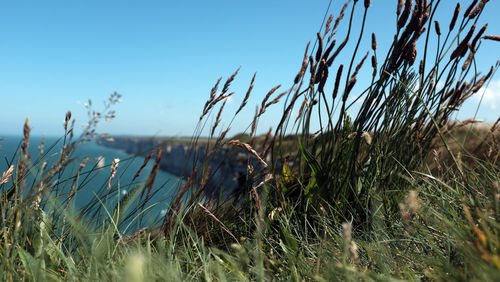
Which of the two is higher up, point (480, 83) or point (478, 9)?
point (478, 9)

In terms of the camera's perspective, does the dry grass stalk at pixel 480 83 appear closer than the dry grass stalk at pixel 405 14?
No

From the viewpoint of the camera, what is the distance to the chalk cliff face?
1.91m

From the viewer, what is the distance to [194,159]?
2014mm

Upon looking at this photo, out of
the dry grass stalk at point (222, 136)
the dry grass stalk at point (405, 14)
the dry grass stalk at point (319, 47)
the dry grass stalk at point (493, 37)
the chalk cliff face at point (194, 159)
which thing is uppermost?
the dry grass stalk at point (405, 14)

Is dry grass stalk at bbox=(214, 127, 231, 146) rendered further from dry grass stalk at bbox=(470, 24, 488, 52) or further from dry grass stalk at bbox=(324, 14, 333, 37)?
dry grass stalk at bbox=(470, 24, 488, 52)

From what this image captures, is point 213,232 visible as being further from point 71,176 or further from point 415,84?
Result: point 415,84

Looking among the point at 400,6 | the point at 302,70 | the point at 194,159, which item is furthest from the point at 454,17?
the point at 194,159

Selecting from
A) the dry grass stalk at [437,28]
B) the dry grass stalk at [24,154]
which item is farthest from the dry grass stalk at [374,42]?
the dry grass stalk at [24,154]

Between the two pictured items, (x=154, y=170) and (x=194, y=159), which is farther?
(x=194, y=159)

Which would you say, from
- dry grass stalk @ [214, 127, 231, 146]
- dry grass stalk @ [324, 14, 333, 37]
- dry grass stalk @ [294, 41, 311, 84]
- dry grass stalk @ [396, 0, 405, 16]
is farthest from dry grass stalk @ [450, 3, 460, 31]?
dry grass stalk @ [214, 127, 231, 146]

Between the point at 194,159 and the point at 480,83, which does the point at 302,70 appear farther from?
the point at 480,83

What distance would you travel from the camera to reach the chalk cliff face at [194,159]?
191 cm

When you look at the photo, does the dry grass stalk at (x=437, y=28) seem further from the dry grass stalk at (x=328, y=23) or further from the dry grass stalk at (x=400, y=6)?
the dry grass stalk at (x=328, y=23)

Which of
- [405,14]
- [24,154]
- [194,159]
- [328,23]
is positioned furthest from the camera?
[194,159]
